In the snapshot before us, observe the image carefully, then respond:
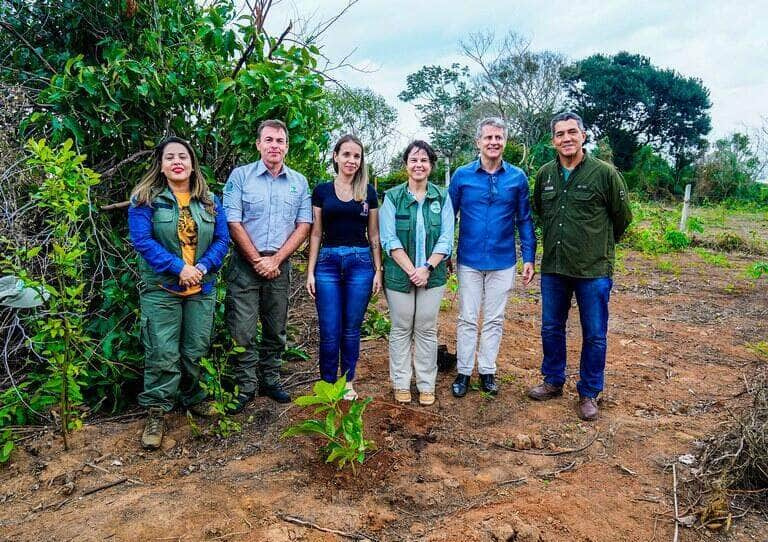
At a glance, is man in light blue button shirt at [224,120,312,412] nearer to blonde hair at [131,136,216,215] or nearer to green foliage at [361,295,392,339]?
blonde hair at [131,136,216,215]

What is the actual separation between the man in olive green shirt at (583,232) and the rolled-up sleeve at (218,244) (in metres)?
2.07

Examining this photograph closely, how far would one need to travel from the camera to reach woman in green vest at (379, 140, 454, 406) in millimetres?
3484

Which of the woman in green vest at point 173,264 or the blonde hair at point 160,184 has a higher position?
the blonde hair at point 160,184

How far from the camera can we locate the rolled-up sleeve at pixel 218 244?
3.29 m

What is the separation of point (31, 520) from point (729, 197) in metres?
21.2

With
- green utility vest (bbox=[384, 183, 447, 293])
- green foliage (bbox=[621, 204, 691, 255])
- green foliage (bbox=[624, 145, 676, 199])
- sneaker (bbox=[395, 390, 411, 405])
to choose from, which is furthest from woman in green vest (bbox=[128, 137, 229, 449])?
green foliage (bbox=[624, 145, 676, 199])

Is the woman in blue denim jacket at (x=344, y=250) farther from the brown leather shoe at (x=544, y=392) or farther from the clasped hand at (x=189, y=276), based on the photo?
the brown leather shoe at (x=544, y=392)

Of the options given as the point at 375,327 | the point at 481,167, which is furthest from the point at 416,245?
the point at 375,327

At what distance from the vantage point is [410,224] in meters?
3.52

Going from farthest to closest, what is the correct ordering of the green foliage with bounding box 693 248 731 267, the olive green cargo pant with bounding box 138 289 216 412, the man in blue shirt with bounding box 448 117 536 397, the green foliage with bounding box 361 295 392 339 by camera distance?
the green foliage with bounding box 693 248 731 267, the green foliage with bounding box 361 295 392 339, the man in blue shirt with bounding box 448 117 536 397, the olive green cargo pant with bounding box 138 289 216 412

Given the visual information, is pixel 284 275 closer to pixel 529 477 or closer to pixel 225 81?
pixel 225 81

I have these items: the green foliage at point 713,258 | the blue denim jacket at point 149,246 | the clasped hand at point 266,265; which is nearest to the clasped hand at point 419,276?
the clasped hand at point 266,265

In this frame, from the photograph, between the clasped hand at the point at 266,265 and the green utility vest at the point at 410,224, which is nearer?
the clasped hand at the point at 266,265

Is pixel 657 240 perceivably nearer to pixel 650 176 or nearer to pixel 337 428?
pixel 337 428
